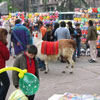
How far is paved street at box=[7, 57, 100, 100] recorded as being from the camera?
20.7 ft

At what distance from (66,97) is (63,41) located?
307cm

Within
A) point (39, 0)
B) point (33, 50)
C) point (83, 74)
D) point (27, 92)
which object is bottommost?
point (83, 74)

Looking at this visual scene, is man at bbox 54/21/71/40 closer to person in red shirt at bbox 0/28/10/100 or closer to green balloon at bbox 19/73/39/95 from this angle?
person in red shirt at bbox 0/28/10/100

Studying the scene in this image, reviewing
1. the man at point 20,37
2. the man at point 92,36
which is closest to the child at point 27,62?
the man at point 20,37

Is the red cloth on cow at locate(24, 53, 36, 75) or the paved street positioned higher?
the red cloth on cow at locate(24, 53, 36, 75)

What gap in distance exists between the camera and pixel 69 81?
730 centimetres

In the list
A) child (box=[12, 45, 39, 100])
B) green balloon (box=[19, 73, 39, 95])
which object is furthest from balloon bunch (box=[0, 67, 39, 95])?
child (box=[12, 45, 39, 100])

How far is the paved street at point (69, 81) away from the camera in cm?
631

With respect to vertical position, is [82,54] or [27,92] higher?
[27,92]

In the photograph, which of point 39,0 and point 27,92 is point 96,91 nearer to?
point 27,92

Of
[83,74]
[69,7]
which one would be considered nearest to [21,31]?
[83,74]

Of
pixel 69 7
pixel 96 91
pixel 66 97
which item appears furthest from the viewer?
pixel 69 7

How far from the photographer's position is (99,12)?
12.9m

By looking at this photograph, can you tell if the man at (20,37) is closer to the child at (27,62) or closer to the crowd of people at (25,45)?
the crowd of people at (25,45)
